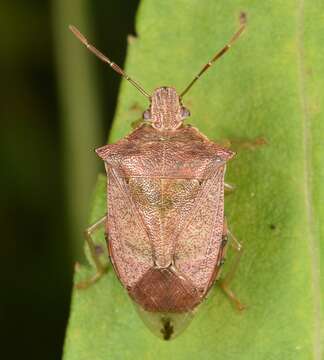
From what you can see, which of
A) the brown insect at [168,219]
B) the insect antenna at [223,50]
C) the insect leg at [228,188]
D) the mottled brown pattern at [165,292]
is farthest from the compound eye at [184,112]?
the mottled brown pattern at [165,292]

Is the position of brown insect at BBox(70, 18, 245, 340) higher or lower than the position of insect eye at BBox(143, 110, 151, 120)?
lower

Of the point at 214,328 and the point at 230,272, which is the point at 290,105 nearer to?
the point at 230,272

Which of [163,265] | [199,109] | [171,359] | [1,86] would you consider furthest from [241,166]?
[1,86]

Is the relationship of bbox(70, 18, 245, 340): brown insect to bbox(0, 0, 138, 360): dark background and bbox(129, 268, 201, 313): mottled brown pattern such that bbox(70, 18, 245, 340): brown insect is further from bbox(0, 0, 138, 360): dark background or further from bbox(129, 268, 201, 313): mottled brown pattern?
bbox(0, 0, 138, 360): dark background

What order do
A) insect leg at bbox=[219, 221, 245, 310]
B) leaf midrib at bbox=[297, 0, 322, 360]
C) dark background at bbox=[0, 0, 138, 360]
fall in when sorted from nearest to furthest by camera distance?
leaf midrib at bbox=[297, 0, 322, 360], insect leg at bbox=[219, 221, 245, 310], dark background at bbox=[0, 0, 138, 360]

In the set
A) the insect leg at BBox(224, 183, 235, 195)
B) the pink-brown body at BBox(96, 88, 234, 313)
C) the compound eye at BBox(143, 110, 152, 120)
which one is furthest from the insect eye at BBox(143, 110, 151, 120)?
the insect leg at BBox(224, 183, 235, 195)

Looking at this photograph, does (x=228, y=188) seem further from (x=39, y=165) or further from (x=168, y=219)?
(x=39, y=165)

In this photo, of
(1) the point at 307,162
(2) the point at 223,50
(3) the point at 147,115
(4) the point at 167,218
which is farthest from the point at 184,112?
(1) the point at 307,162
